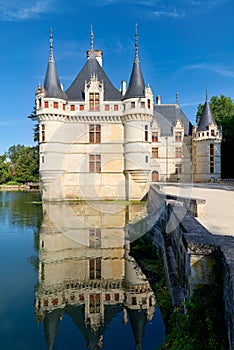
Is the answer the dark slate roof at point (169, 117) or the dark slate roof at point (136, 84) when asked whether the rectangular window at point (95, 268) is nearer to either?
the dark slate roof at point (136, 84)

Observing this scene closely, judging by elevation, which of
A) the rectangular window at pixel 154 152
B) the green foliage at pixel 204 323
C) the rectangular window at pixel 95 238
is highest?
the rectangular window at pixel 154 152

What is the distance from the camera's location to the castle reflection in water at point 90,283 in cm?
548

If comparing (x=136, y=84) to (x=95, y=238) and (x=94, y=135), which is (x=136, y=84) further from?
(x=95, y=238)

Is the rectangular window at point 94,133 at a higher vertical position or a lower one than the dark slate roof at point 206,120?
lower

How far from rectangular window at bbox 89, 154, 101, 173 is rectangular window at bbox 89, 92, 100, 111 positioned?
3.45 m

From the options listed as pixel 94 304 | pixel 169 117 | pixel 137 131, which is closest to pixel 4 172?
pixel 169 117

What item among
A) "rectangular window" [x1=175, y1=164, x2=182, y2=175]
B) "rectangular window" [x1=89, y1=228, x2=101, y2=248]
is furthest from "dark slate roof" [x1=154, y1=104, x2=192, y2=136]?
"rectangular window" [x1=89, y1=228, x2=101, y2=248]

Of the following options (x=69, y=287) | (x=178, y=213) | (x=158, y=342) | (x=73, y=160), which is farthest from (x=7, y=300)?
(x=73, y=160)

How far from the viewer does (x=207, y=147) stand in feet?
85.9

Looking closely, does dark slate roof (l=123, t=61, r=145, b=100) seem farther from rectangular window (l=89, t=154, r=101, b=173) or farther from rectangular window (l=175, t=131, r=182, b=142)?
rectangular window (l=175, t=131, r=182, b=142)

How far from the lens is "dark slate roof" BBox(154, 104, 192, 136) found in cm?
2759

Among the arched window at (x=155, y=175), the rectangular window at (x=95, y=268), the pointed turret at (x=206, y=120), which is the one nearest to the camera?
the rectangular window at (x=95, y=268)

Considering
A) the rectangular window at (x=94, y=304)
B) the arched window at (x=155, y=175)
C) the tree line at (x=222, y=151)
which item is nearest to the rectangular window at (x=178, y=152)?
the arched window at (x=155, y=175)

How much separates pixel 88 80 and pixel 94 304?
17785 millimetres
